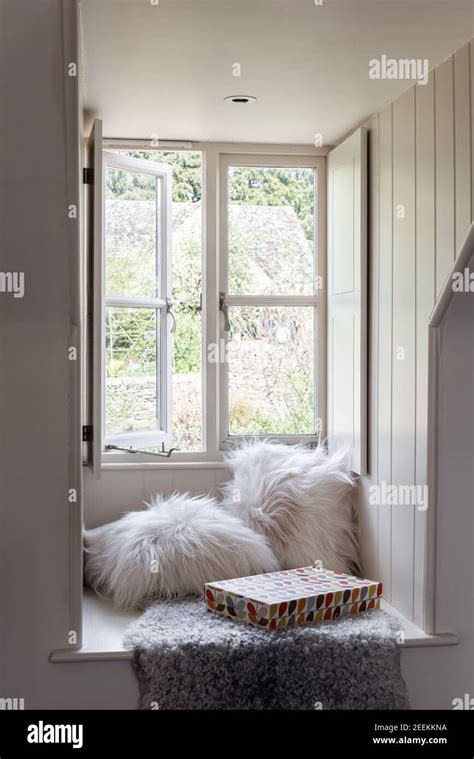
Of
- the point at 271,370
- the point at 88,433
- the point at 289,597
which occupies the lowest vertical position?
the point at 289,597

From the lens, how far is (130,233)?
11.7ft

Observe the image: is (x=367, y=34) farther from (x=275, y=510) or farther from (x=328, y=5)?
(x=275, y=510)

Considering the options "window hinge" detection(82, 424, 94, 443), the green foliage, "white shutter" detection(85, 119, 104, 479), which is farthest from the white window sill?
the green foliage

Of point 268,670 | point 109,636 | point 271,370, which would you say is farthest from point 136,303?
point 268,670

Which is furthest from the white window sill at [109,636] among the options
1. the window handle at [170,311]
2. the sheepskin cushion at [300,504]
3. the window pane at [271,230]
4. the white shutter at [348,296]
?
the window pane at [271,230]

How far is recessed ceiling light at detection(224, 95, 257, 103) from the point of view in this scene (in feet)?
9.96

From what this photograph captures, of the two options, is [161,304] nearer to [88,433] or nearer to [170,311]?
[170,311]

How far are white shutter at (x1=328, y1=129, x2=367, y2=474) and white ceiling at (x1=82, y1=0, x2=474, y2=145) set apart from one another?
0.20 m

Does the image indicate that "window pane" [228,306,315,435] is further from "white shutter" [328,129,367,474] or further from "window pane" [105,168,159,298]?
"window pane" [105,168,159,298]

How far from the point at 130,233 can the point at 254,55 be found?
113 cm

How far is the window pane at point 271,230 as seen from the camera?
376 cm

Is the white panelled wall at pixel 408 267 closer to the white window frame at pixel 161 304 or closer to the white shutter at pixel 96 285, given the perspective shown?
the white window frame at pixel 161 304

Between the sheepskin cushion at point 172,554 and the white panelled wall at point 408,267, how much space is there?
50 centimetres
